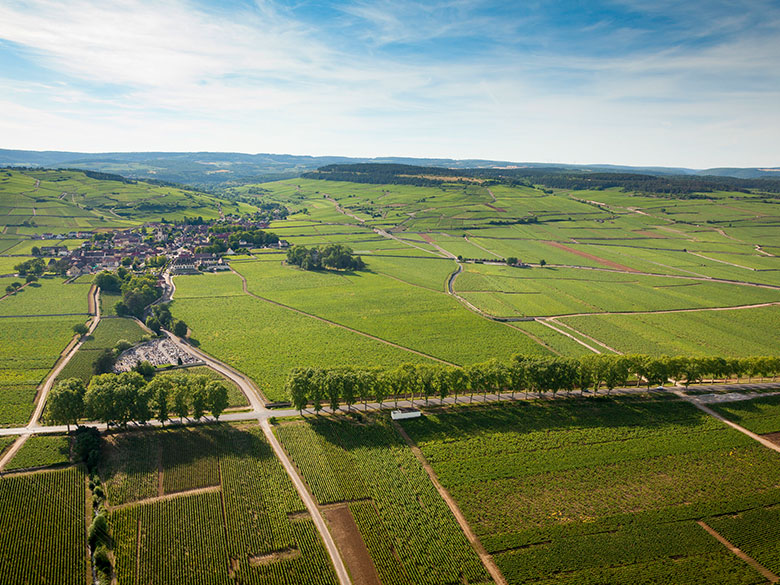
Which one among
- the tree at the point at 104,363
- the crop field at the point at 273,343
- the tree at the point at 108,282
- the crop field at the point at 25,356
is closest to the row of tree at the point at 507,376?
the crop field at the point at 273,343

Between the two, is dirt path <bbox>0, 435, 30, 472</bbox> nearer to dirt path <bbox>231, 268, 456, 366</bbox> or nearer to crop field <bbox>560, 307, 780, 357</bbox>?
dirt path <bbox>231, 268, 456, 366</bbox>

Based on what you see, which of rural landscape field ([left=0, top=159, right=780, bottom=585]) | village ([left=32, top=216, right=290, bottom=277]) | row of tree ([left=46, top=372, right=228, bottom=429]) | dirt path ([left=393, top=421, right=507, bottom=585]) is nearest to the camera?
dirt path ([left=393, top=421, right=507, bottom=585])

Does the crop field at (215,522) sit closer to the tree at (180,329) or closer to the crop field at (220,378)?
the crop field at (220,378)

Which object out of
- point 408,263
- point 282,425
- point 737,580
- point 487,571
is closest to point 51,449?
point 282,425

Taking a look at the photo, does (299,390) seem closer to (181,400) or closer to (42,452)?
(181,400)

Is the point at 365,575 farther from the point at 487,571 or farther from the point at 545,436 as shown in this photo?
the point at 545,436

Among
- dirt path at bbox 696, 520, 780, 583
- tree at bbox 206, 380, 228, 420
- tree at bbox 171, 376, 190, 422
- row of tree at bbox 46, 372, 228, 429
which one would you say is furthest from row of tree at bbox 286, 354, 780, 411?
dirt path at bbox 696, 520, 780, 583
